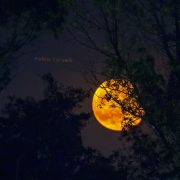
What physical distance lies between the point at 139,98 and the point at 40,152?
9970 mm

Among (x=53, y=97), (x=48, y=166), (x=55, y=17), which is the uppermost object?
(x=53, y=97)

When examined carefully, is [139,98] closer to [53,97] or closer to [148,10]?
[148,10]

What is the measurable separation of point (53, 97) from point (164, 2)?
41.1ft

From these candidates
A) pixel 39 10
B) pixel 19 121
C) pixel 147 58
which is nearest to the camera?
pixel 147 58

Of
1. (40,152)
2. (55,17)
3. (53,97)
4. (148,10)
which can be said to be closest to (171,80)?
(148,10)

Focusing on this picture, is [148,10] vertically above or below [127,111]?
above

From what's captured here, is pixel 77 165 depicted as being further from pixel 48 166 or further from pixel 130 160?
pixel 130 160

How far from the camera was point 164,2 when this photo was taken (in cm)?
1614

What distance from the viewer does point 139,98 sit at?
51.7 ft

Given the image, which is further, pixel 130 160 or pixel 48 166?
pixel 48 166

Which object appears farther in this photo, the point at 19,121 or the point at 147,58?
the point at 19,121

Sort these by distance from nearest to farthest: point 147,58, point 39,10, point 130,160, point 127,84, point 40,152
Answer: point 147,58
point 127,84
point 39,10
point 130,160
point 40,152

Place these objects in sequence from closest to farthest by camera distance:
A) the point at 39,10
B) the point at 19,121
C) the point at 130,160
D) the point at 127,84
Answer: the point at 127,84 → the point at 39,10 → the point at 130,160 → the point at 19,121

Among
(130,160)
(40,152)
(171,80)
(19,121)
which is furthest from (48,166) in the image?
(171,80)
